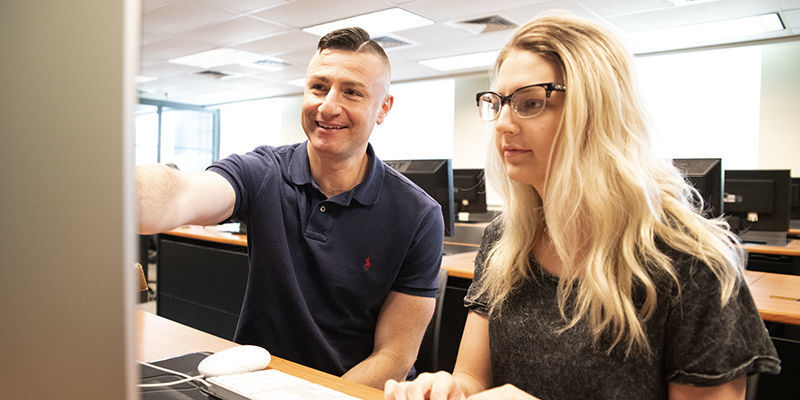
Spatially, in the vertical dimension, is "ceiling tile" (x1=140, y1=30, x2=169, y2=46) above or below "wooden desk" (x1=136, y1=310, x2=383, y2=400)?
above

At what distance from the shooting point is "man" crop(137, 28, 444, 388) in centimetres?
134

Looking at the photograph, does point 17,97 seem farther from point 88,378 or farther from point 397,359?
point 397,359

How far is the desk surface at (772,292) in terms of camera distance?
1656 mm

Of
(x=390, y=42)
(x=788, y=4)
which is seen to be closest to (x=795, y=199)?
(x=788, y=4)

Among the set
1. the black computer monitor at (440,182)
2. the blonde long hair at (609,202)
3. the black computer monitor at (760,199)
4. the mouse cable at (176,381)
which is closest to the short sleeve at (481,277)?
the blonde long hair at (609,202)

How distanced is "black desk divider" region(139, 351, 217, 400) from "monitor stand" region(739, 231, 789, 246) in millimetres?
3739

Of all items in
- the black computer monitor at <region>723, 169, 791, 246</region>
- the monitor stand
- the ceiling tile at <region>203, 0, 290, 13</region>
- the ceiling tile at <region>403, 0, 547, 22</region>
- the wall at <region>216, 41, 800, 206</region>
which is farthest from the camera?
the wall at <region>216, 41, 800, 206</region>

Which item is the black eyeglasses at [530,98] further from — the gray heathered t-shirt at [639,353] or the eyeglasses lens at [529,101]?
the gray heathered t-shirt at [639,353]

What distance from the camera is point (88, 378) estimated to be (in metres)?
0.31

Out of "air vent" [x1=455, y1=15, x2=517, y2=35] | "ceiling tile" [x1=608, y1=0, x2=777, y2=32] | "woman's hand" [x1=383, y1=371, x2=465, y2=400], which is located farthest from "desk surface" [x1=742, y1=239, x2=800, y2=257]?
"woman's hand" [x1=383, y1=371, x2=465, y2=400]

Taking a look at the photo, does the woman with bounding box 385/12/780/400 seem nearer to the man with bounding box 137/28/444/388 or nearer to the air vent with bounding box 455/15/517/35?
the man with bounding box 137/28/444/388

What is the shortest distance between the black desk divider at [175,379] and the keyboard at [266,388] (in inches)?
1.0

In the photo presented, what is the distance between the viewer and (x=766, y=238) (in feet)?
12.8

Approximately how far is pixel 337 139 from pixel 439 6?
135 inches
